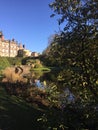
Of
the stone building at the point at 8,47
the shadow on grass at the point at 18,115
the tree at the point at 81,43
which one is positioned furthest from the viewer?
the stone building at the point at 8,47

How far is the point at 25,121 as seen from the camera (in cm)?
1171

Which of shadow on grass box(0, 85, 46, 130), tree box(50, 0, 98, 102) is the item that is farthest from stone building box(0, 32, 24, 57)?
tree box(50, 0, 98, 102)

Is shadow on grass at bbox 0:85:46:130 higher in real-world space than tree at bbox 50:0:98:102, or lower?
lower

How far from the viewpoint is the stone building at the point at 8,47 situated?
118m

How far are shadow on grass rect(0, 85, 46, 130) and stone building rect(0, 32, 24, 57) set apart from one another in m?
103

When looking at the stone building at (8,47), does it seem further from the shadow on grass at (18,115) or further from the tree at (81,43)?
the tree at (81,43)

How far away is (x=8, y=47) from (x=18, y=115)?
359 ft

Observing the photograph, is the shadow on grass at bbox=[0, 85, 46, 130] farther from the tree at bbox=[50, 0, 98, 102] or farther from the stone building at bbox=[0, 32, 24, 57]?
the stone building at bbox=[0, 32, 24, 57]

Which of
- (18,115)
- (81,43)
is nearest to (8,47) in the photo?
(18,115)

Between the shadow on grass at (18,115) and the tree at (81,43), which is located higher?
the tree at (81,43)

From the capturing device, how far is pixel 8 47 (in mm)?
119875

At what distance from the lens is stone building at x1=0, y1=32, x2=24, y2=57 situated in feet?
386

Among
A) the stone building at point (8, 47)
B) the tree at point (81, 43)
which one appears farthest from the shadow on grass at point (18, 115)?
the stone building at point (8, 47)

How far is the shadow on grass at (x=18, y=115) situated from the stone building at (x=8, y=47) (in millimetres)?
103478
